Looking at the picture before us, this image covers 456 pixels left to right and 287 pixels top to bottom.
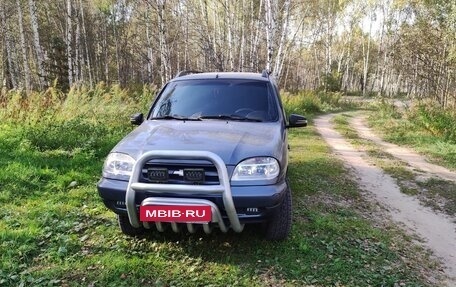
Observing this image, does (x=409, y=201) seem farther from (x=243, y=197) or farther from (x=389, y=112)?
(x=389, y=112)

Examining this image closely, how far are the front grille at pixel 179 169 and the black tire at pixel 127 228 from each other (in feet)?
2.80

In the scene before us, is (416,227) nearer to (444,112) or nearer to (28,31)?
(444,112)

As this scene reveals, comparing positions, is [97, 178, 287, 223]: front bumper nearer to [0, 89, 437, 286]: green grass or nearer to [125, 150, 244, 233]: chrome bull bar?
[125, 150, 244, 233]: chrome bull bar

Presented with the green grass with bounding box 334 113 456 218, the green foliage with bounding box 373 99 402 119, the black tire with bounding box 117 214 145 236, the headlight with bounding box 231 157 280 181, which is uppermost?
the headlight with bounding box 231 157 280 181

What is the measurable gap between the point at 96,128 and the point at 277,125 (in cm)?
565

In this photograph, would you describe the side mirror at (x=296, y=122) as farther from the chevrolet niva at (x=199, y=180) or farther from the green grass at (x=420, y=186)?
the green grass at (x=420, y=186)

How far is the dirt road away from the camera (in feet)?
15.6

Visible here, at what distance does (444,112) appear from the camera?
1406 centimetres

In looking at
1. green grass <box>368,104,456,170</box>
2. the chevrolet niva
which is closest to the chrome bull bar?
the chevrolet niva

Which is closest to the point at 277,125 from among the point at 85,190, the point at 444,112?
the point at 85,190

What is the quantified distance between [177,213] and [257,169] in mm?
812

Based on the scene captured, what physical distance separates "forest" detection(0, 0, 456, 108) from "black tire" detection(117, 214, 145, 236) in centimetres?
760

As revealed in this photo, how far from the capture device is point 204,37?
56.9ft

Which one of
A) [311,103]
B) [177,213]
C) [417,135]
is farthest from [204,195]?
[311,103]
